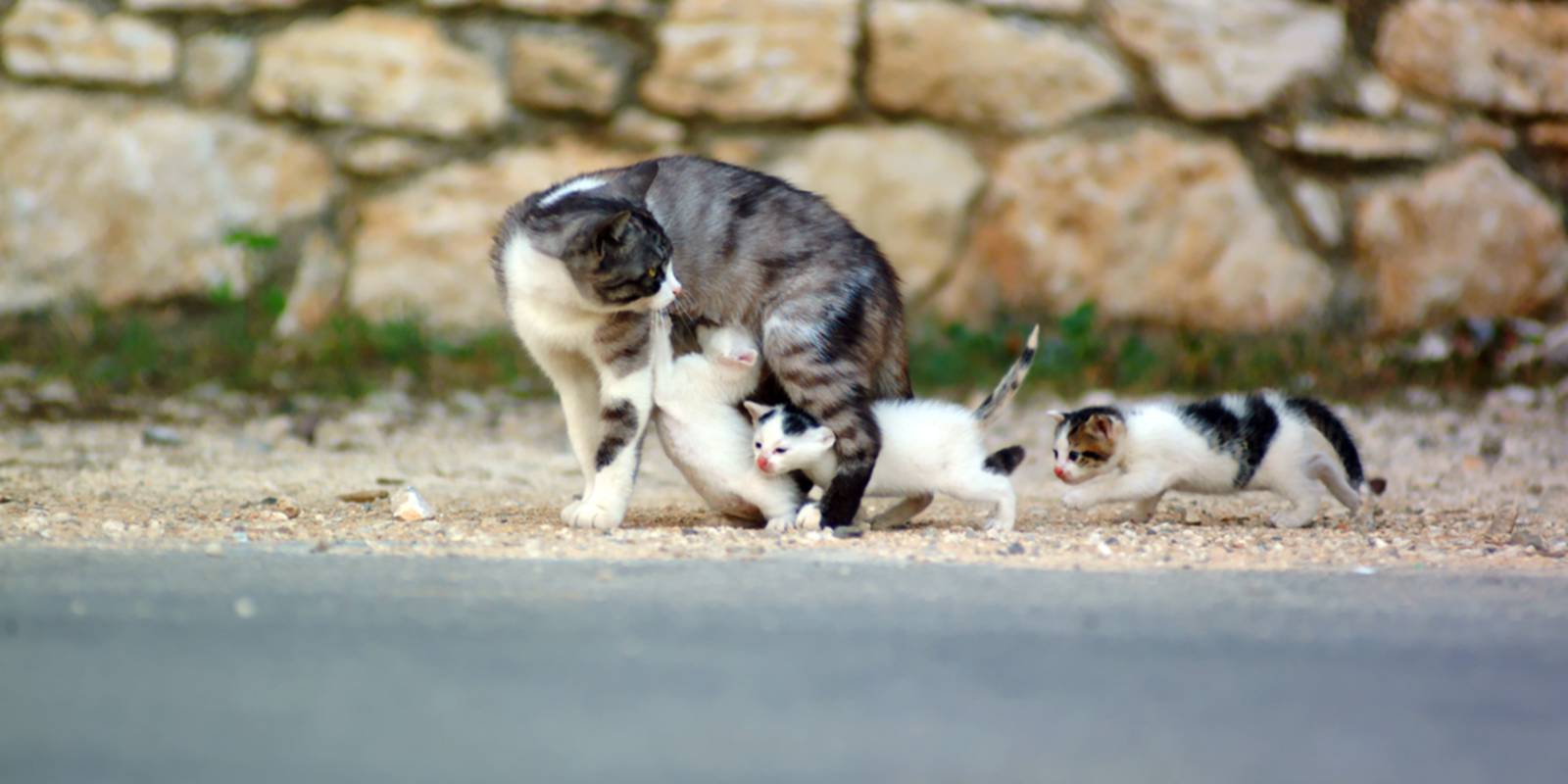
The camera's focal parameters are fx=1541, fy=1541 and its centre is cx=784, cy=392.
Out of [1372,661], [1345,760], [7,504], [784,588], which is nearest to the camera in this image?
[1345,760]

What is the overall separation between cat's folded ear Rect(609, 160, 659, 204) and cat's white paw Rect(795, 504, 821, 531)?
89cm

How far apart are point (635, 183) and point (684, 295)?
A: 0.31m

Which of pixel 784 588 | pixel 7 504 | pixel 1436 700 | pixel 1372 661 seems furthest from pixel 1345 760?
pixel 7 504

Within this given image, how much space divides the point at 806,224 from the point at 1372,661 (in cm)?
211

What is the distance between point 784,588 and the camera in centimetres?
264

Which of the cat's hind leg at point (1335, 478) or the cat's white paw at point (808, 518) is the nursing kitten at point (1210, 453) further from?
the cat's white paw at point (808, 518)

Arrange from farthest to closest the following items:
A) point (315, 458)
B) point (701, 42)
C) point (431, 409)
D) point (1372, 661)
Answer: point (701, 42)
point (431, 409)
point (315, 458)
point (1372, 661)

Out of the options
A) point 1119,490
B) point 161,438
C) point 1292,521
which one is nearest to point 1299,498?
point 1292,521

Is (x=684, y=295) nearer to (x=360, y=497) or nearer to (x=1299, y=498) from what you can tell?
(x=360, y=497)

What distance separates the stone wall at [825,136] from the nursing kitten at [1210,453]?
2.17 m

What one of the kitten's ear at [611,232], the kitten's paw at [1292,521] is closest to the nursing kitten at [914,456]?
the kitten's ear at [611,232]

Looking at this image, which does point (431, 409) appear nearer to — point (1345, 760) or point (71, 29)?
point (71, 29)

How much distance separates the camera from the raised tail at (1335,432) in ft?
13.4

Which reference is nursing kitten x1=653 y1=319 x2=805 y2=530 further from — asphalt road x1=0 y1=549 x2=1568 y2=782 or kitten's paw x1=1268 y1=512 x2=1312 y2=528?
kitten's paw x1=1268 y1=512 x2=1312 y2=528
